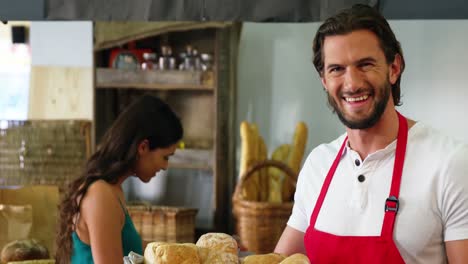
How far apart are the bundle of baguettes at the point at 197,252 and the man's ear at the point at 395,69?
21.8 inches

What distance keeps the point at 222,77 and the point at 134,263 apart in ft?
10.4

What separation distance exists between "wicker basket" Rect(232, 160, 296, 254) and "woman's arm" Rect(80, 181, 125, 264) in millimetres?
1833

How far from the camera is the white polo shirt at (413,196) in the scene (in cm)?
161

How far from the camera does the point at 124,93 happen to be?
5160 mm

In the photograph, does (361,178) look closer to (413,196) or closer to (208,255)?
(413,196)

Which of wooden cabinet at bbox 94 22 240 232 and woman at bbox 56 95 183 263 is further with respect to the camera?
wooden cabinet at bbox 94 22 240 232

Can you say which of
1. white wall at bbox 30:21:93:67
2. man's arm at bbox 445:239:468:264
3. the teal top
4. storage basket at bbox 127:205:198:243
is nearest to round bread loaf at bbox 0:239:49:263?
storage basket at bbox 127:205:198:243

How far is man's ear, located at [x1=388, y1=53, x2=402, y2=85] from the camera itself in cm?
171

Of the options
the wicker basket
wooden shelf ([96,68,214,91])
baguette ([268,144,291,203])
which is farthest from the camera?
wooden shelf ([96,68,214,91])

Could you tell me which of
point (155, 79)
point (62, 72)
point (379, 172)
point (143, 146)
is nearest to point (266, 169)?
point (155, 79)

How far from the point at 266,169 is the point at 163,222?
73 centimetres

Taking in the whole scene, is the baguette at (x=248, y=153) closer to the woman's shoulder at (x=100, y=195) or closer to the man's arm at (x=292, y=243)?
the woman's shoulder at (x=100, y=195)

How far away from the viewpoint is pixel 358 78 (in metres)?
1.63

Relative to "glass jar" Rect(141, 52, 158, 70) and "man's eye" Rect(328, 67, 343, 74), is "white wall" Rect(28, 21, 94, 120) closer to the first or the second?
"glass jar" Rect(141, 52, 158, 70)
